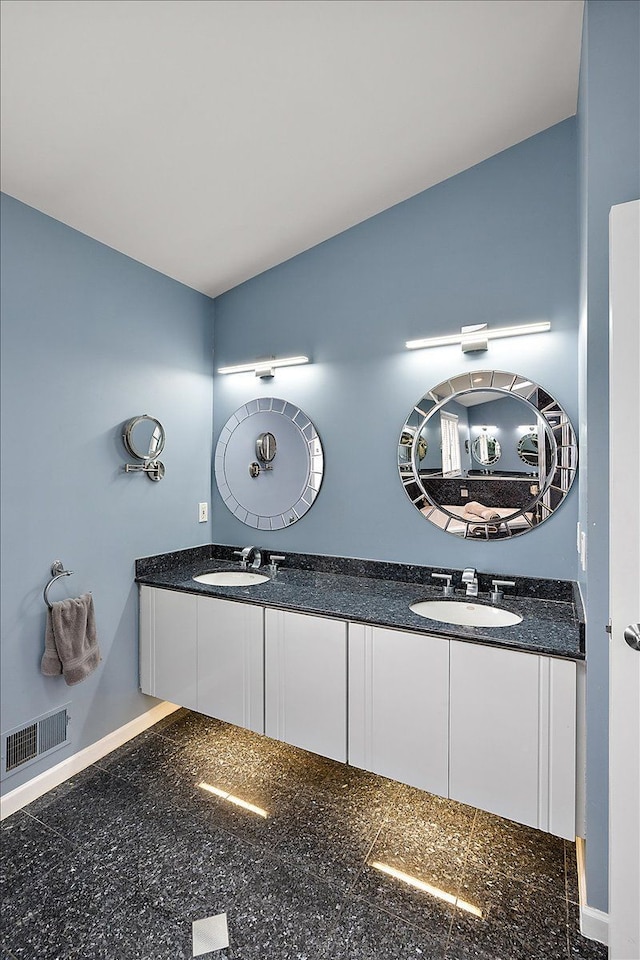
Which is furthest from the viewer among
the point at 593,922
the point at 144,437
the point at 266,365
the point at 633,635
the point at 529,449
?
the point at 266,365

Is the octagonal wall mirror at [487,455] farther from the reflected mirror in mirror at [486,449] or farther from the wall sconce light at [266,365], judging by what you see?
the wall sconce light at [266,365]

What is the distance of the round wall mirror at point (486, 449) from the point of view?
7.01 ft

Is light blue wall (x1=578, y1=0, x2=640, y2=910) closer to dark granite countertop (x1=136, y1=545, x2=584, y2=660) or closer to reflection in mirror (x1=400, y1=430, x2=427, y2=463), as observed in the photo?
dark granite countertop (x1=136, y1=545, x2=584, y2=660)

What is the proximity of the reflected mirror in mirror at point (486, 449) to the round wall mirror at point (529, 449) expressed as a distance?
0.09 metres

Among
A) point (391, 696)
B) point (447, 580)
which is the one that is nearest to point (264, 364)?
point (447, 580)

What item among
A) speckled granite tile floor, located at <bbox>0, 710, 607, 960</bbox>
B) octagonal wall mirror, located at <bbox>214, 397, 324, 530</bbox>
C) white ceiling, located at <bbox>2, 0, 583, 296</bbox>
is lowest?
speckled granite tile floor, located at <bbox>0, 710, 607, 960</bbox>

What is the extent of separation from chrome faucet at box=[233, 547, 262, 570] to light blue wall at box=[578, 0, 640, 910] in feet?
5.54

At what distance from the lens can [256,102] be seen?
161 cm

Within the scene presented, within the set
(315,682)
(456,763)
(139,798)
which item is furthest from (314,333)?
(139,798)

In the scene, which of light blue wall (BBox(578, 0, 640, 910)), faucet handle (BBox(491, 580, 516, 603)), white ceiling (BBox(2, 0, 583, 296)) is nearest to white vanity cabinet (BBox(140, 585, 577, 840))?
light blue wall (BBox(578, 0, 640, 910))

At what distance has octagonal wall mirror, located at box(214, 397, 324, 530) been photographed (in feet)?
8.47

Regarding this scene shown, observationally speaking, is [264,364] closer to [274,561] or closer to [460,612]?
[274,561]

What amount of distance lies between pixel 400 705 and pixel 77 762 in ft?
4.82

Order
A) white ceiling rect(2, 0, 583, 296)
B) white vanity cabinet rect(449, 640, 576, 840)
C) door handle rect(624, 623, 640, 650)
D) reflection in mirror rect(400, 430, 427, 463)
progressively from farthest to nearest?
reflection in mirror rect(400, 430, 427, 463) < white vanity cabinet rect(449, 640, 576, 840) < white ceiling rect(2, 0, 583, 296) < door handle rect(624, 623, 640, 650)
